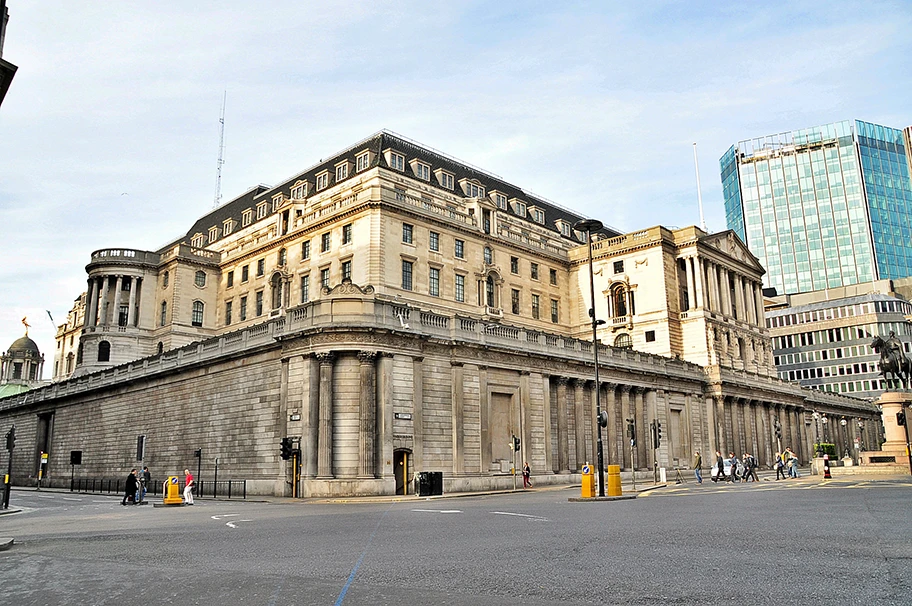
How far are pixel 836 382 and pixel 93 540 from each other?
112556 mm

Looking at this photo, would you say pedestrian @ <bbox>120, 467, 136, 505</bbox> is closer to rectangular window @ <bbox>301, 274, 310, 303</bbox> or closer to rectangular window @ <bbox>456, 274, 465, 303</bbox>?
rectangular window @ <bbox>301, 274, 310, 303</bbox>

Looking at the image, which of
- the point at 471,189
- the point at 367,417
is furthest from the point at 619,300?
the point at 367,417

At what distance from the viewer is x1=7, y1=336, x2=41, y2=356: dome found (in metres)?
134

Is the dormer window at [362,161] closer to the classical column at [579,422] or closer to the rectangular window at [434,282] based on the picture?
the rectangular window at [434,282]

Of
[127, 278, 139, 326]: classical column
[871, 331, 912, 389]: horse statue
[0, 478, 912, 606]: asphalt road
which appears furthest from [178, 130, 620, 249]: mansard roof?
[0, 478, 912, 606]: asphalt road

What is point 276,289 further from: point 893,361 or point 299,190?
point 893,361

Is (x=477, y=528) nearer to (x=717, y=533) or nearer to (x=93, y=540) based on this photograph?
(x=717, y=533)

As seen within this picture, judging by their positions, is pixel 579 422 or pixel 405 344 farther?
pixel 579 422

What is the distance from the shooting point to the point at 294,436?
1539 inches

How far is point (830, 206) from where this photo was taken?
157250mm

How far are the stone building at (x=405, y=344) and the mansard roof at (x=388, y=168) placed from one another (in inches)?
13.3

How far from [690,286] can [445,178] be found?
1045 inches

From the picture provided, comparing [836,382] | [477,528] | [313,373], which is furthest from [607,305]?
[477,528]

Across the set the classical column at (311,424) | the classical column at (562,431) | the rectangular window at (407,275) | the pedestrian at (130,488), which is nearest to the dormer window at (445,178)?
the rectangular window at (407,275)
